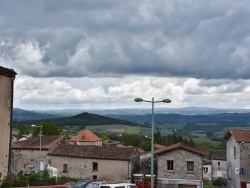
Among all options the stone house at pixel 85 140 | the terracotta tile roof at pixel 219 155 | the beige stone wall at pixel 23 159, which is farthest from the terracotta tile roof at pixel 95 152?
the terracotta tile roof at pixel 219 155

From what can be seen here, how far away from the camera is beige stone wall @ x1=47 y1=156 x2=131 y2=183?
58562mm

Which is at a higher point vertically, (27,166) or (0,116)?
(0,116)

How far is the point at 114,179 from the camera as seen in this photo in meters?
58.6

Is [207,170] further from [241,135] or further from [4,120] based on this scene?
[4,120]

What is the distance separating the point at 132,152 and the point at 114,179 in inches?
191

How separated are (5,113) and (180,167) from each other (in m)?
23.0

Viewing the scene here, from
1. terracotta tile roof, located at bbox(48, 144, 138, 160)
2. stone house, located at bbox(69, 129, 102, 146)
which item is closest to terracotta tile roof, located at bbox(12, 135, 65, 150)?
terracotta tile roof, located at bbox(48, 144, 138, 160)

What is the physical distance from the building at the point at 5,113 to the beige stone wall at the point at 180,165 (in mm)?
20052

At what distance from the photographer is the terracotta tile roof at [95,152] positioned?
59.5 m

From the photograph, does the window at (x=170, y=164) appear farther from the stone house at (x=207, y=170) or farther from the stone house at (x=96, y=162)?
the stone house at (x=207, y=170)

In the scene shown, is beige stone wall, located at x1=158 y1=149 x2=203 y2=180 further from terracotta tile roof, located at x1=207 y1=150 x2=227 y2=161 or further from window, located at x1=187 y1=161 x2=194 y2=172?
terracotta tile roof, located at x1=207 y1=150 x2=227 y2=161

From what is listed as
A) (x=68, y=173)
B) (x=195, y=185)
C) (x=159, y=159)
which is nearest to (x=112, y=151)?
(x=68, y=173)

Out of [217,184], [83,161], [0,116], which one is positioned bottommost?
[217,184]

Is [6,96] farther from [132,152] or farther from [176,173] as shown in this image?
[132,152]
